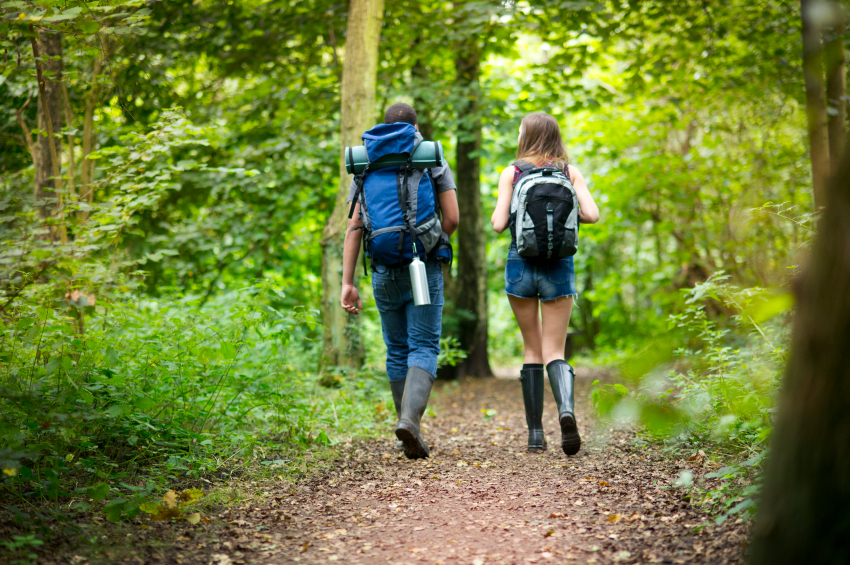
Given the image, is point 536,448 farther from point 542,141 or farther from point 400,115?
point 400,115

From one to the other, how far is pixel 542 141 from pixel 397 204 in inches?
41.3

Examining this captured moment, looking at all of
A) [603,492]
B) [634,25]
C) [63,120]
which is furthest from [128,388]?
[634,25]

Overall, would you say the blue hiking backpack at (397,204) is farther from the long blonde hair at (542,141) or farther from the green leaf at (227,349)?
the green leaf at (227,349)

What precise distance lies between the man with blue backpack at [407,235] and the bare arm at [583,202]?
2.55 ft

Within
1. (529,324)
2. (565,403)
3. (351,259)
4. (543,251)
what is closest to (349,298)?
(351,259)

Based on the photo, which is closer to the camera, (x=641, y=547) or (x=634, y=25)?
(x=641, y=547)

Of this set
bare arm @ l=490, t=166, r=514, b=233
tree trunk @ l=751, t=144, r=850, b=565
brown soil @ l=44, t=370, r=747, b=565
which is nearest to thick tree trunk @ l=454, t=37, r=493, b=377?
bare arm @ l=490, t=166, r=514, b=233

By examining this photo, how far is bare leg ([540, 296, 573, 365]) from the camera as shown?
148 inches

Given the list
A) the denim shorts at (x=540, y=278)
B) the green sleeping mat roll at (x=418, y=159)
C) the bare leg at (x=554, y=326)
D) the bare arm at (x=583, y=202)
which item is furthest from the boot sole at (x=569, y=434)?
the green sleeping mat roll at (x=418, y=159)

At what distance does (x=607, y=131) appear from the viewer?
1066cm

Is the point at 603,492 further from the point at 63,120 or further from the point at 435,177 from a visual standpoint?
the point at 63,120

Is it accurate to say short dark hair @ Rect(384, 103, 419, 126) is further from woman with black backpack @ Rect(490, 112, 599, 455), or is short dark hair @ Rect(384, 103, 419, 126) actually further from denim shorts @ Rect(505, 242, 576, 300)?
denim shorts @ Rect(505, 242, 576, 300)

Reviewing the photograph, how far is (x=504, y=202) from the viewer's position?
12.7 feet

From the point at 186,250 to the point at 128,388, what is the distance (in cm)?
524
